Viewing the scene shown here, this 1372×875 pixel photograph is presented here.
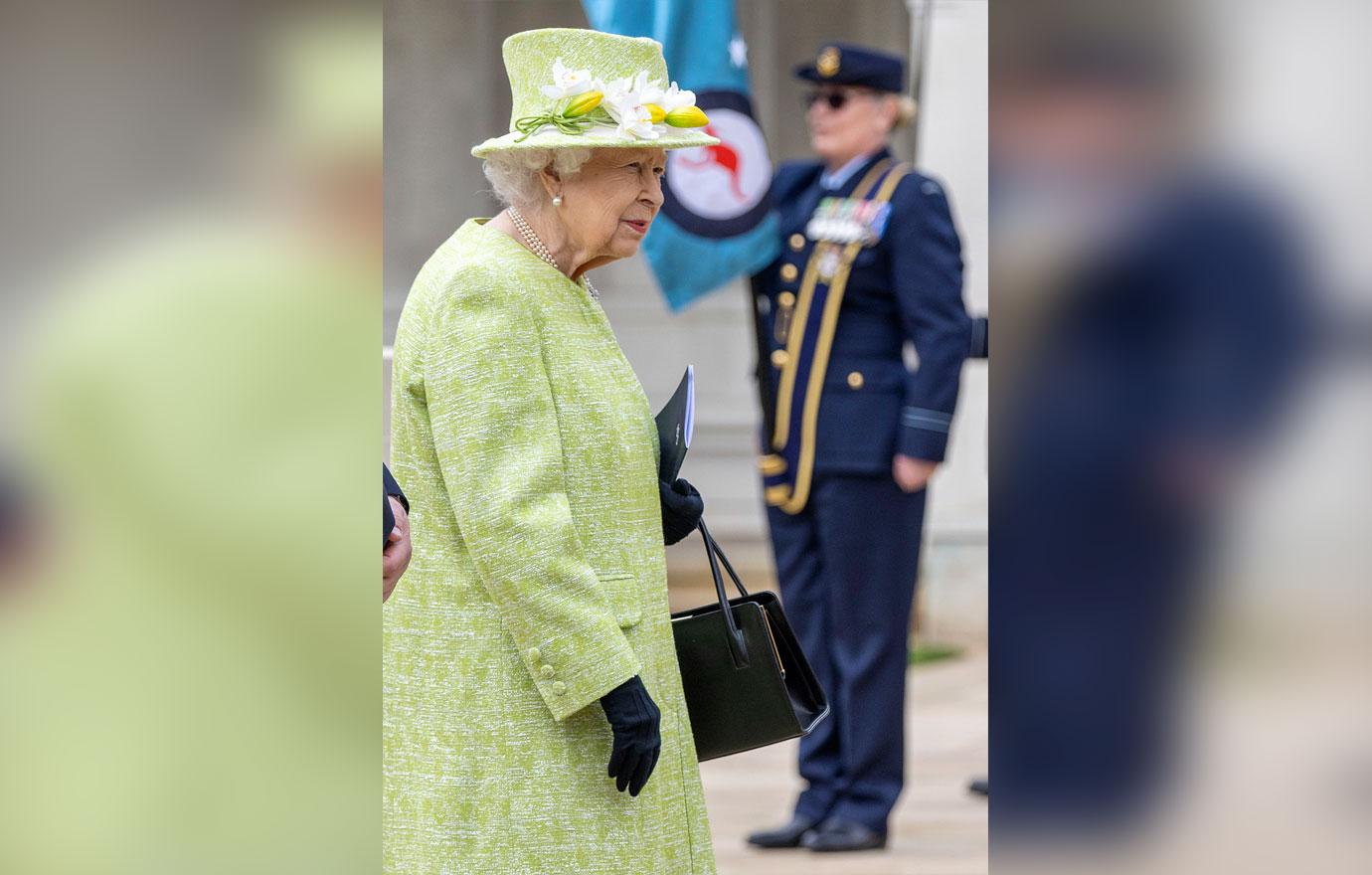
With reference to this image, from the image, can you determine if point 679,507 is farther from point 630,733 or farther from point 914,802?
point 914,802

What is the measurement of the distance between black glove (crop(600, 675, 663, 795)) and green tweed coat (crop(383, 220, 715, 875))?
24 millimetres

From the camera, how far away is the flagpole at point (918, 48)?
8.24 metres

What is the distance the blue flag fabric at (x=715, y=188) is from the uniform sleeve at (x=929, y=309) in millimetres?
400

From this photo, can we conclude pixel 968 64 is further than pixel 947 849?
Yes

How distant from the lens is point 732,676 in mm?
2512

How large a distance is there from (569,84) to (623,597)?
665mm

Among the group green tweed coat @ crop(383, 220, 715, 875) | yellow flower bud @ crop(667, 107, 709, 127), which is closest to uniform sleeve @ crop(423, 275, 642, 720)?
green tweed coat @ crop(383, 220, 715, 875)

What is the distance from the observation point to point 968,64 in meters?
8.12

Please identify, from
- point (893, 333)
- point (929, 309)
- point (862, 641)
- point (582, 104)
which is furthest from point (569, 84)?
point (862, 641)
